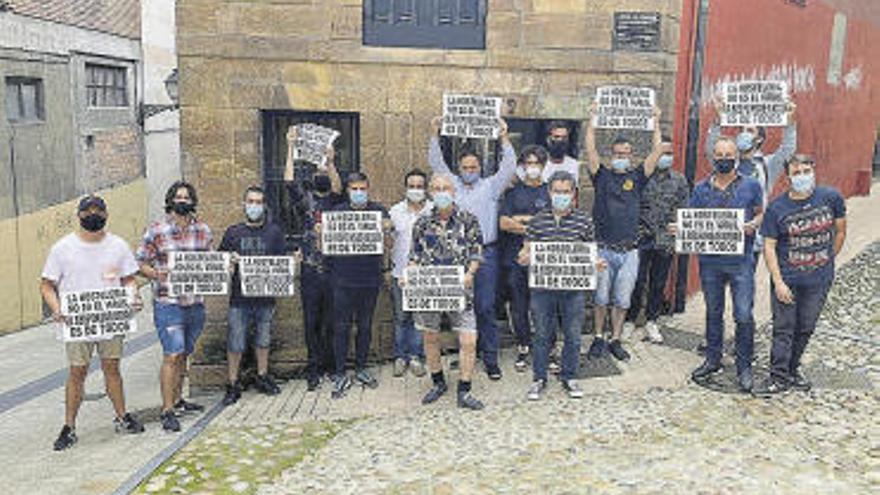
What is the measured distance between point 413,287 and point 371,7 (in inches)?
115

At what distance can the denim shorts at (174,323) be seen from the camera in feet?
20.3

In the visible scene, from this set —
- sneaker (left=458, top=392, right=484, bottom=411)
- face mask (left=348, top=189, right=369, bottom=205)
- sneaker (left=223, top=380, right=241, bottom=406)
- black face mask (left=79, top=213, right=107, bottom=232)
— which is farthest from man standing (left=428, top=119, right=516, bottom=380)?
black face mask (left=79, top=213, right=107, bottom=232)

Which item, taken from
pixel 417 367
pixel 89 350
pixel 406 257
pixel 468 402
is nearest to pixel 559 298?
pixel 468 402

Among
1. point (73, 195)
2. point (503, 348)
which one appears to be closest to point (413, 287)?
point (503, 348)

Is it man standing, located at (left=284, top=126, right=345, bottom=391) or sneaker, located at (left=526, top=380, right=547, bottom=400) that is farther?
man standing, located at (left=284, top=126, right=345, bottom=391)

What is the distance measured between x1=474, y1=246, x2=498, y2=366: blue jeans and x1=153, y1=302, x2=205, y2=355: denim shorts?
96.2 inches

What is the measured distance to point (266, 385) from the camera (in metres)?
7.10

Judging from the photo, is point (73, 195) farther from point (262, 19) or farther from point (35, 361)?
point (262, 19)

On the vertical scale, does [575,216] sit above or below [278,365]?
above

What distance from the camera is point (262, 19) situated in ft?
23.4

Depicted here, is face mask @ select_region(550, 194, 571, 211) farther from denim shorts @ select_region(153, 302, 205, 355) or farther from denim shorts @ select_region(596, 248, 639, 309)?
denim shorts @ select_region(153, 302, 205, 355)

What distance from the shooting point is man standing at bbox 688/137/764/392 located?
6.29 meters

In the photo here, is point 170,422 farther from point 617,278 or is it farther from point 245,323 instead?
point 617,278

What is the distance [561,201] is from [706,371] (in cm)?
207
